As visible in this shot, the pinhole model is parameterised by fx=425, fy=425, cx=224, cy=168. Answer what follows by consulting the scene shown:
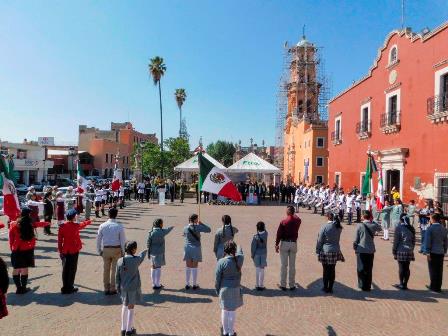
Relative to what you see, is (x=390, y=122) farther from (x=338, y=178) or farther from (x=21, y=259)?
(x=21, y=259)

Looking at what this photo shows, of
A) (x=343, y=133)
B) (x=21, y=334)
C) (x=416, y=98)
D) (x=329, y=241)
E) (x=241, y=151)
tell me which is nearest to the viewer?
(x=21, y=334)

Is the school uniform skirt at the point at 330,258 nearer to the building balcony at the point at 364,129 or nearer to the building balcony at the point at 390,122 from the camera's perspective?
the building balcony at the point at 390,122

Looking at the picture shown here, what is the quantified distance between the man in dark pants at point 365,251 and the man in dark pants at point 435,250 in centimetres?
115

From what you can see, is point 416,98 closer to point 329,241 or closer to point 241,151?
point 329,241

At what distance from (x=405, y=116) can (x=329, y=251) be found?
16.2 m

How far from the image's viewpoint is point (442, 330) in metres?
6.81

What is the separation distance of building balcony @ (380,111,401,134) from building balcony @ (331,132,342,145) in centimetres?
744

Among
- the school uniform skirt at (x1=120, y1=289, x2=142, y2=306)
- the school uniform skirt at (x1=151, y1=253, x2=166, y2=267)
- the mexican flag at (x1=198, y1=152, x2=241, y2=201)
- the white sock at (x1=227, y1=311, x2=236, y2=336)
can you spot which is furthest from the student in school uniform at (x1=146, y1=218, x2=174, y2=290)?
the white sock at (x1=227, y1=311, x2=236, y2=336)

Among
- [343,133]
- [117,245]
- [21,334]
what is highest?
[343,133]

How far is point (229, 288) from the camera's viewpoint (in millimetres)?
6332

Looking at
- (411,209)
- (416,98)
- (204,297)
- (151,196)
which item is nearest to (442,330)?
(204,297)

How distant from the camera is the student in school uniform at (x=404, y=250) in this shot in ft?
30.1

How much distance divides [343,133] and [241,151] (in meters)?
49.5

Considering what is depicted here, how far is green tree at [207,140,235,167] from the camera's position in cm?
8519
